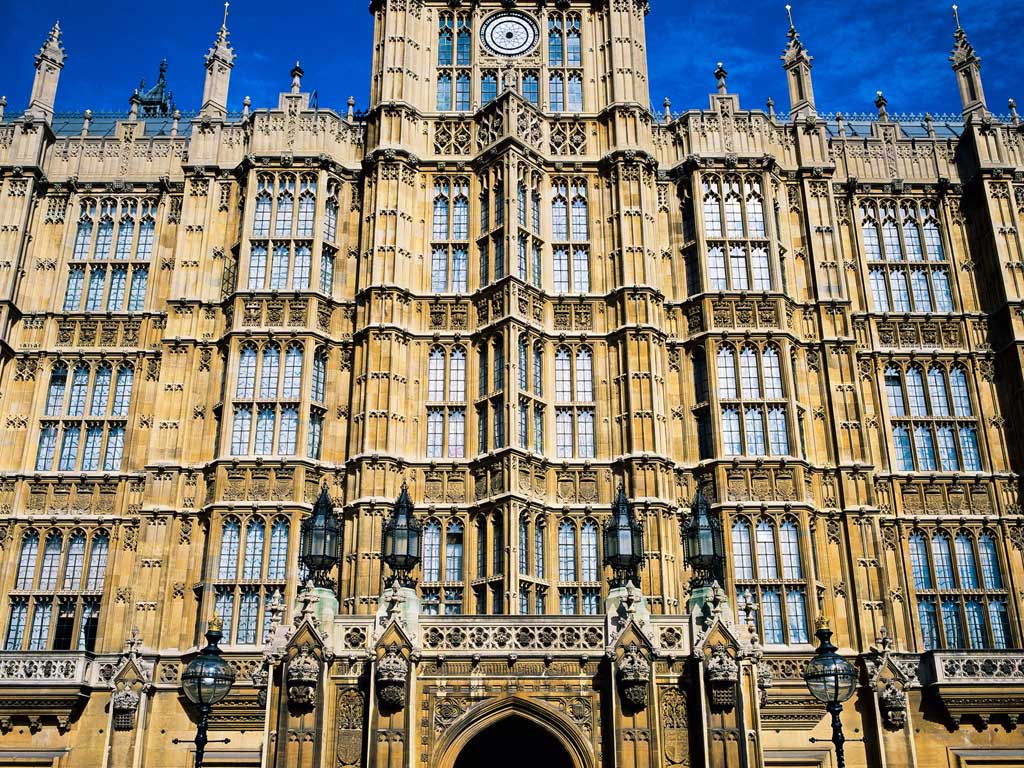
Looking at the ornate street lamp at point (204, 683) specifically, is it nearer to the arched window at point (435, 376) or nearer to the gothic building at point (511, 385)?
the gothic building at point (511, 385)

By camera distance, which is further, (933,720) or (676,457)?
(676,457)

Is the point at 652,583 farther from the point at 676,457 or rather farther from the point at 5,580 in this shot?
the point at 5,580

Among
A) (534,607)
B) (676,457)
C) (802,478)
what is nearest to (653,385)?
(676,457)

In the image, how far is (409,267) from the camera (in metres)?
37.0

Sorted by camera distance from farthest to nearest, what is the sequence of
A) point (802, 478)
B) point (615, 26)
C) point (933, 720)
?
point (615, 26) < point (802, 478) < point (933, 720)

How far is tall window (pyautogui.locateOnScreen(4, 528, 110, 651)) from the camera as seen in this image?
1313 inches

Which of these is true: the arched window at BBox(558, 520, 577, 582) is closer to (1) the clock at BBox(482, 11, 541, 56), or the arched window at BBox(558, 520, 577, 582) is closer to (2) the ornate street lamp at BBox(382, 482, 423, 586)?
(2) the ornate street lamp at BBox(382, 482, 423, 586)

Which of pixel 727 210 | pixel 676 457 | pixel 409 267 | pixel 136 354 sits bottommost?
pixel 676 457

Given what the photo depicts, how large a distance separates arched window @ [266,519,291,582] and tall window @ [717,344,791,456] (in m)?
14.2

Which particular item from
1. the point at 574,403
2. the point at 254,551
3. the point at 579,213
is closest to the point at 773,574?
the point at 574,403

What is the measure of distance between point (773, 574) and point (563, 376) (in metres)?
9.23

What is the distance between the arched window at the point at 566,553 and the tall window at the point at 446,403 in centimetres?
404

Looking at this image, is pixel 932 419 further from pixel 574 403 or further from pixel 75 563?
pixel 75 563

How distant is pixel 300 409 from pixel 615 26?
745 inches
